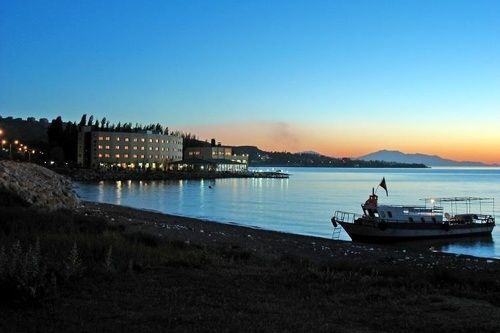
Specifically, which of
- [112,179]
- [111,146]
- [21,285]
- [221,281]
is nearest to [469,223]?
[221,281]

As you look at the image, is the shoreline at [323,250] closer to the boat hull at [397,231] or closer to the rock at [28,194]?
the boat hull at [397,231]

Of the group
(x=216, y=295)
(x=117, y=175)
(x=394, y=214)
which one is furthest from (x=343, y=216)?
(x=117, y=175)

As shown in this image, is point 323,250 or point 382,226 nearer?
point 323,250

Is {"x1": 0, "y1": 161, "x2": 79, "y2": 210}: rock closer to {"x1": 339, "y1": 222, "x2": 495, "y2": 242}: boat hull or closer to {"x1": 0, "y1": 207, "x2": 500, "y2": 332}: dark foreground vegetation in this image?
{"x1": 0, "y1": 207, "x2": 500, "y2": 332}: dark foreground vegetation

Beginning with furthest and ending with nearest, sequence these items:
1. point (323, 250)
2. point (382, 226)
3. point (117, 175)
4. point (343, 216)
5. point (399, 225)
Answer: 1. point (117, 175)
2. point (343, 216)
3. point (399, 225)
4. point (382, 226)
5. point (323, 250)

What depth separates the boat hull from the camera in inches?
1636

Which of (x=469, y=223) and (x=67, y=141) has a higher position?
(x=67, y=141)

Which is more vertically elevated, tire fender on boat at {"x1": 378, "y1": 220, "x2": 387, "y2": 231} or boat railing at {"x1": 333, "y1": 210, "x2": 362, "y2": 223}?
tire fender on boat at {"x1": 378, "y1": 220, "x2": 387, "y2": 231}

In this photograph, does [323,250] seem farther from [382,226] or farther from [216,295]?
[216,295]

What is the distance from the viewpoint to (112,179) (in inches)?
6196

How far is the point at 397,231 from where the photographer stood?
41.7 metres

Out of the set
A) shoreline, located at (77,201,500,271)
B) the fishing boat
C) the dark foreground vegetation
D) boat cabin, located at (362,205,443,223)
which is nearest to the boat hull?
the fishing boat

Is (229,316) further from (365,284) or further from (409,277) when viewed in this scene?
(409,277)

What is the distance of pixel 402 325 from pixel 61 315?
5.14 meters
